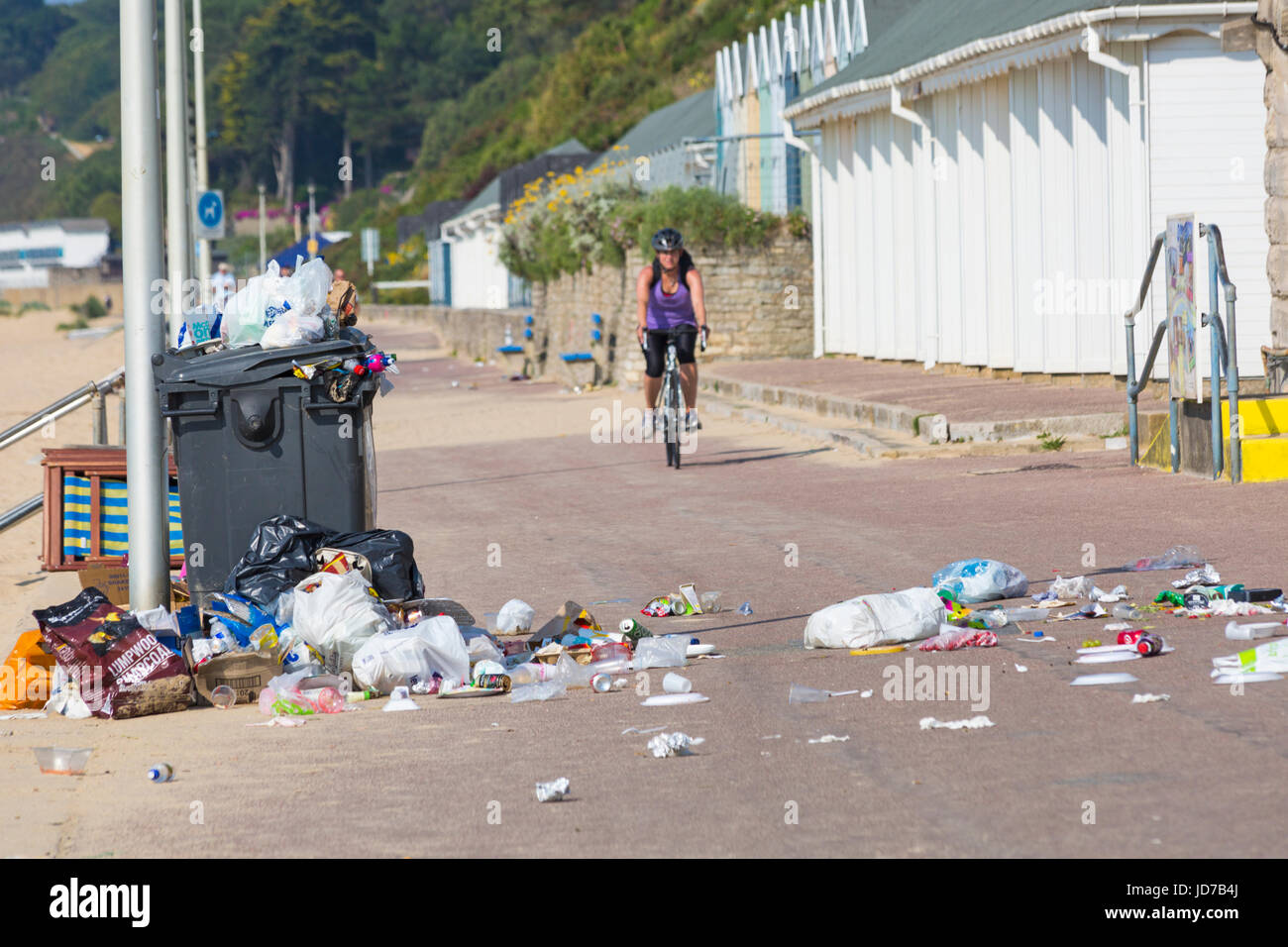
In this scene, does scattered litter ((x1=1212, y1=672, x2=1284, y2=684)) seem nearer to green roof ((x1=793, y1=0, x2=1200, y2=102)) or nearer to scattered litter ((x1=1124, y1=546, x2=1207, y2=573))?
scattered litter ((x1=1124, y1=546, x2=1207, y2=573))

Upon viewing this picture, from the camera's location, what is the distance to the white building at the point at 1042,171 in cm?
1582

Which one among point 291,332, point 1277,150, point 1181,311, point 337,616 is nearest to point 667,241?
point 1181,311

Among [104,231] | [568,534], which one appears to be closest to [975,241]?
[568,534]

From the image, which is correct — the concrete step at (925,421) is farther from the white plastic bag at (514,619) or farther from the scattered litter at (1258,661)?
the scattered litter at (1258,661)

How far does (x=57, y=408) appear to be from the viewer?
10977 mm

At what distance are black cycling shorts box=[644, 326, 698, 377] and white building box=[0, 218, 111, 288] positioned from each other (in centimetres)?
13658

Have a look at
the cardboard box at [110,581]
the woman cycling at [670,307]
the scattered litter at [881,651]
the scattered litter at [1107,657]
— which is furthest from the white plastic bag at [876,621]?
the woman cycling at [670,307]

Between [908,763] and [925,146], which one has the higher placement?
[925,146]

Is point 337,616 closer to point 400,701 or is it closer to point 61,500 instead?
point 400,701

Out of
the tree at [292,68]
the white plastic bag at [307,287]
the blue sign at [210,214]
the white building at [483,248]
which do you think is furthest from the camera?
the tree at [292,68]

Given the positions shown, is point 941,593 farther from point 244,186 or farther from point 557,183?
point 244,186

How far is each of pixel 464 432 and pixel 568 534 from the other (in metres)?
10.4

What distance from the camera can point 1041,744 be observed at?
16.9ft

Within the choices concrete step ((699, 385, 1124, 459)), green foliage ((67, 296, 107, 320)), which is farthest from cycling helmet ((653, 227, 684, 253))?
green foliage ((67, 296, 107, 320))
